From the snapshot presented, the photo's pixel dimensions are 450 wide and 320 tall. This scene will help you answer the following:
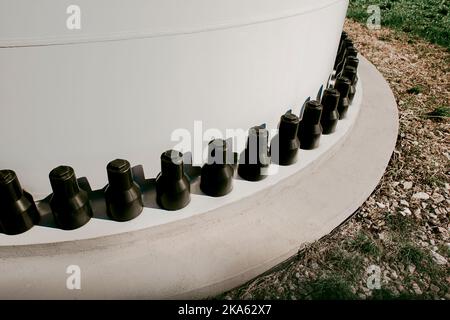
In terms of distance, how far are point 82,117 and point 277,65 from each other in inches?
42.4

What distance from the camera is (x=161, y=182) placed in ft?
5.83

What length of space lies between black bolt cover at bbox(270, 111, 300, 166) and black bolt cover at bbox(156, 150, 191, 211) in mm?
669

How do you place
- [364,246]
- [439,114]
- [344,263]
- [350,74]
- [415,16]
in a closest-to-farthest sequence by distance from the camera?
[344,263], [364,246], [350,74], [439,114], [415,16]

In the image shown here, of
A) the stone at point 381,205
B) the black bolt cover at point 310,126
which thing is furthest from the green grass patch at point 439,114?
the black bolt cover at point 310,126

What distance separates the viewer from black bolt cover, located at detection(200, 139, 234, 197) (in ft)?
5.93

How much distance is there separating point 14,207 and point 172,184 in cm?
71

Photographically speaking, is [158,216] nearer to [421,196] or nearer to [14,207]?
[14,207]

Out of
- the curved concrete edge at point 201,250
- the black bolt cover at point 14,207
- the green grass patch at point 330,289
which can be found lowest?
the green grass patch at point 330,289

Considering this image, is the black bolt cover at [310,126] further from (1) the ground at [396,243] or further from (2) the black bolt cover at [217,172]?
(2) the black bolt cover at [217,172]

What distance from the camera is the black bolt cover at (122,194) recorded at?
1.58 meters

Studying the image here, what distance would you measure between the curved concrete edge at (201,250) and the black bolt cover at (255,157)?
0.40ft

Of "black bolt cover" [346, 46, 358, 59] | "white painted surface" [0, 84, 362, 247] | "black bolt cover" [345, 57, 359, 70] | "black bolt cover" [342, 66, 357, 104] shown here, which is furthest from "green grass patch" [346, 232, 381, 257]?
"black bolt cover" [346, 46, 358, 59]

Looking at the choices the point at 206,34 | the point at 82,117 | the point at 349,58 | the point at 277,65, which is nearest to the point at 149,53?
the point at 206,34

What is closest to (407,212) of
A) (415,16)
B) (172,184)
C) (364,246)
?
(364,246)
